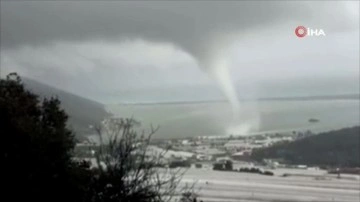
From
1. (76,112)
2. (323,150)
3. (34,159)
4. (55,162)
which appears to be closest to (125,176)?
(55,162)

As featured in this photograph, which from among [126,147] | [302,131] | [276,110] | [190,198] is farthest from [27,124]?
[276,110]

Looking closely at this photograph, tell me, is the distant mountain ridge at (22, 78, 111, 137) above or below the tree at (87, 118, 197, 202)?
above

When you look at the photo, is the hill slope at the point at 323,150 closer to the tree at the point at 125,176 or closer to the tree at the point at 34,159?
the tree at the point at 125,176

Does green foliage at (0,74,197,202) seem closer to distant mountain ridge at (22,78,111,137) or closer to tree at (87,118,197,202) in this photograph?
tree at (87,118,197,202)

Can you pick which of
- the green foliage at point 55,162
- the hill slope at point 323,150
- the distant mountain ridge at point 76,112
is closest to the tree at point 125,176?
the green foliage at point 55,162

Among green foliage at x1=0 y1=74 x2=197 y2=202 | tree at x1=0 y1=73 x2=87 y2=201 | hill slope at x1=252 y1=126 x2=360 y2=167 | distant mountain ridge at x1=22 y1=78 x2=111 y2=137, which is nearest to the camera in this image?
tree at x1=0 y1=73 x2=87 y2=201

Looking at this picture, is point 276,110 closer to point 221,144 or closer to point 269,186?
point 221,144

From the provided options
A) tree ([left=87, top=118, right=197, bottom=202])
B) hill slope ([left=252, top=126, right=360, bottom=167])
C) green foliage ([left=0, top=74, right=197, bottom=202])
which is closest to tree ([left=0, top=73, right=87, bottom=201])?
green foliage ([left=0, top=74, right=197, bottom=202])
